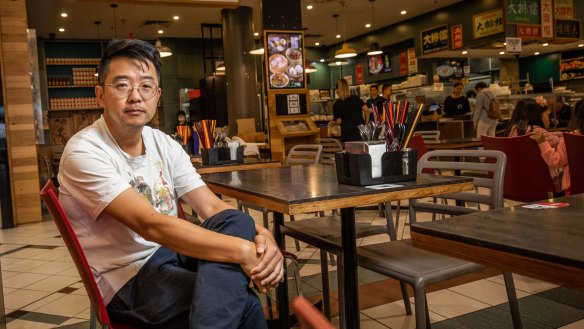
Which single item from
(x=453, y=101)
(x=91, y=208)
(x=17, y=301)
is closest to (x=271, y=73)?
(x=453, y=101)

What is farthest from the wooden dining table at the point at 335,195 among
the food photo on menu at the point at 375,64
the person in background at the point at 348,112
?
the food photo on menu at the point at 375,64

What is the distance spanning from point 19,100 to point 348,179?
5.40m

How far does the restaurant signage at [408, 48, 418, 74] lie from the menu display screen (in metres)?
5.49

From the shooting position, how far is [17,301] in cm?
312

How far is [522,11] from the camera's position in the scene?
27.8 ft

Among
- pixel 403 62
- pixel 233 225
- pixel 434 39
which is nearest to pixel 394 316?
pixel 233 225

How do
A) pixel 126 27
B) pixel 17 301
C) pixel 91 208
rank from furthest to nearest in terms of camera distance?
pixel 126 27
pixel 17 301
pixel 91 208

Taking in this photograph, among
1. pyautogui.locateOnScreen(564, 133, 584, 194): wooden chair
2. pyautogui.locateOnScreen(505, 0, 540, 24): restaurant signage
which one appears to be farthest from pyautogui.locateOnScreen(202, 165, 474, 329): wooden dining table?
pyautogui.locateOnScreen(505, 0, 540, 24): restaurant signage

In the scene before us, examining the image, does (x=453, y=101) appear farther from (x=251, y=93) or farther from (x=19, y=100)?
(x=19, y=100)

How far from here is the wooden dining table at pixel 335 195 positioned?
4.99ft

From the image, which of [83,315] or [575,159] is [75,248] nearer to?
[83,315]

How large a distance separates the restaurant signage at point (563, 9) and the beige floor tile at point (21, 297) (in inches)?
368

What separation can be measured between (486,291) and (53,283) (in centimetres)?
285

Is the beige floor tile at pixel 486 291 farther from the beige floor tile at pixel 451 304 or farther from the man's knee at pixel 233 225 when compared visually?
the man's knee at pixel 233 225
